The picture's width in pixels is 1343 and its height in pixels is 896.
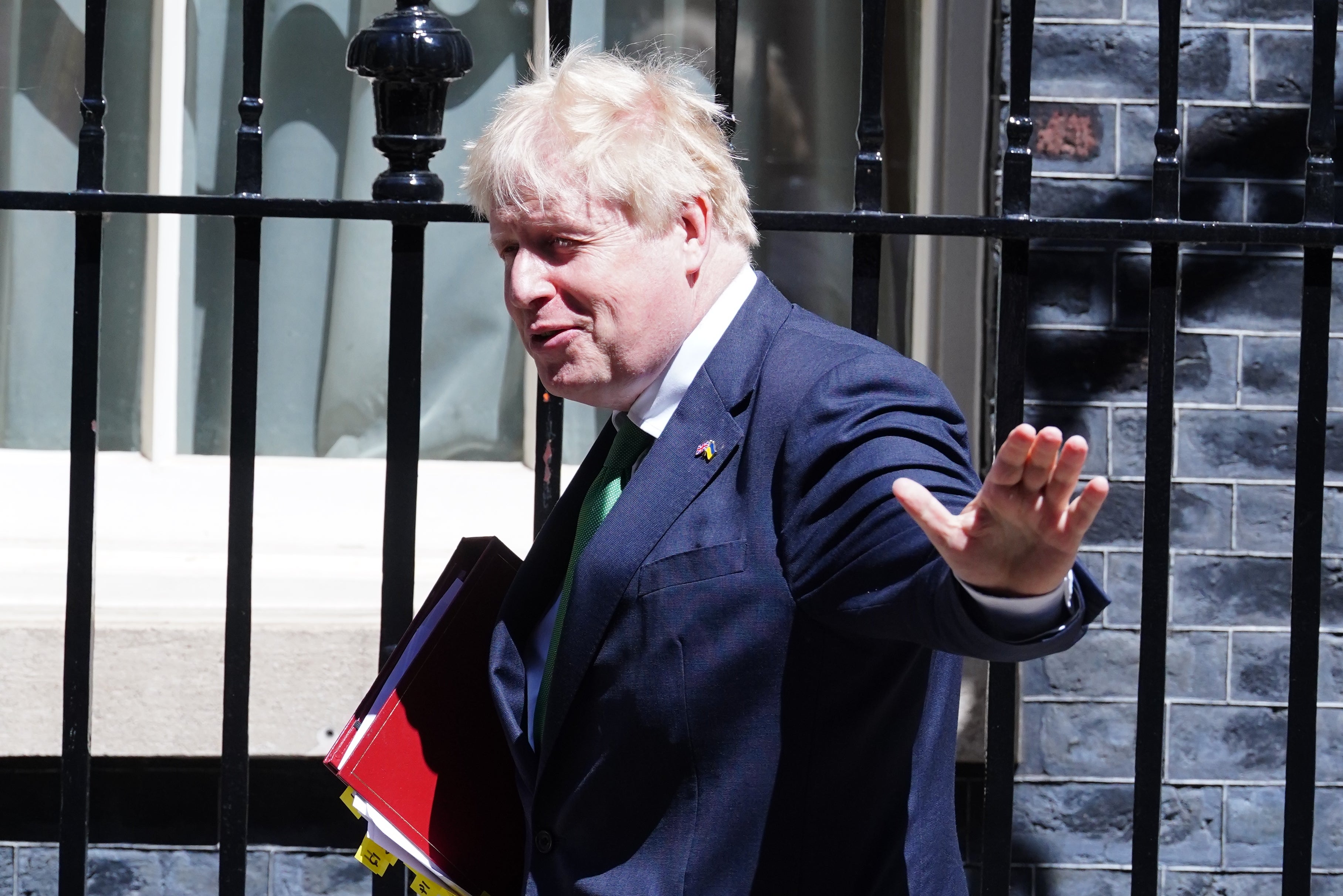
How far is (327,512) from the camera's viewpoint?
11.8 ft

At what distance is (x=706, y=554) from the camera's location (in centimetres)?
160

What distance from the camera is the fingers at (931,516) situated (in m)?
1.27

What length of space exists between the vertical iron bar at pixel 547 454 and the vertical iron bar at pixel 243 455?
42 cm

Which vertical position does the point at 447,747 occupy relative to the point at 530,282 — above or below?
below

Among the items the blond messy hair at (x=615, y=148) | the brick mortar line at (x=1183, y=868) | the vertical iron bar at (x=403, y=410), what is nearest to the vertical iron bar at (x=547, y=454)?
the vertical iron bar at (x=403, y=410)

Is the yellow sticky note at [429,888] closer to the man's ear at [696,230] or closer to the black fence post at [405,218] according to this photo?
the black fence post at [405,218]

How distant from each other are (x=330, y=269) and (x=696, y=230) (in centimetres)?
221

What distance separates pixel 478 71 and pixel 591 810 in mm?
2501

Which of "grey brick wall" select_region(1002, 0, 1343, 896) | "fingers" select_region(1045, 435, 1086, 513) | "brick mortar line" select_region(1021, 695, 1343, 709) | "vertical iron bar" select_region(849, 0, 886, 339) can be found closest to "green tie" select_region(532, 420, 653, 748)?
"vertical iron bar" select_region(849, 0, 886, 339)

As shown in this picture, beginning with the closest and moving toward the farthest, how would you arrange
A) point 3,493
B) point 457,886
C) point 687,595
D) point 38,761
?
1. point 687,595
2. point 457,886
3. point 38,761
4. point 3,493

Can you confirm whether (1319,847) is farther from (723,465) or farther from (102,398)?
(102,398)

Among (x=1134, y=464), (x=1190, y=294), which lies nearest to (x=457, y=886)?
(x=1134, y=464)

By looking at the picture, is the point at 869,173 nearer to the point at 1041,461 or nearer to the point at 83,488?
the point at 1041,461

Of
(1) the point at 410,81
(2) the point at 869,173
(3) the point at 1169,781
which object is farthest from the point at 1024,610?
(3) the point at 1169,781
